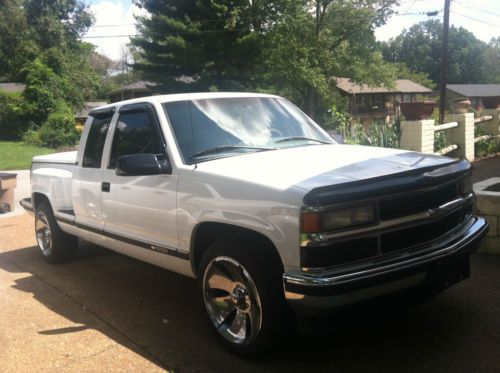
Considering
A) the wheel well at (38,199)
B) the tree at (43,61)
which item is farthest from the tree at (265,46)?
the wheel well at (38,199)

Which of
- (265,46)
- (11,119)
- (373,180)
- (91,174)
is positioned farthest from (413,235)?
(11,119)

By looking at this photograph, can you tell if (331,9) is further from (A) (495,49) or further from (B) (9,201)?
(A) (495,49)

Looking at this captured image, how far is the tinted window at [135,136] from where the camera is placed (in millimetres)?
4438

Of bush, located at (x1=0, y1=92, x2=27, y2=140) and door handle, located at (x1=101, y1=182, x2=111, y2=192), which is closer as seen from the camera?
door handle, located at (x1=101, y1=182, x2=111, y2=192)

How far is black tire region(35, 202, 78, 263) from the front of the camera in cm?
638

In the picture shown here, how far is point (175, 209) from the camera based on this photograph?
4016 mm

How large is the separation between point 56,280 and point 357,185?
401 centimetres

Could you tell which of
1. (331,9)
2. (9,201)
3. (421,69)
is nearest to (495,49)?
(421,69)

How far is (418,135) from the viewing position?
402 inches

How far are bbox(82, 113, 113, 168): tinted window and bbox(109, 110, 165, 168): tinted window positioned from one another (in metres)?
0.30

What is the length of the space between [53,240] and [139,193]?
255 centimetres

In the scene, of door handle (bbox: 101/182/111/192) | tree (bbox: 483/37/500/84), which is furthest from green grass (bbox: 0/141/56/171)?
tree (bbox: 483/37/500/84)

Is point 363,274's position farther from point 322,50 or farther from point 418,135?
point 322,50

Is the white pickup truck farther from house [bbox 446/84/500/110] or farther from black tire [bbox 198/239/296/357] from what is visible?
house [bbox 446/84/500/110]
